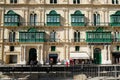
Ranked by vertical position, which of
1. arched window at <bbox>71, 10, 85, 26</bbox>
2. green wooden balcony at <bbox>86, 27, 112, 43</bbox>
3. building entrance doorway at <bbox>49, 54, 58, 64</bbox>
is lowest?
building entrance doorway at <bbox>49, 54, 58, 64</bbox>

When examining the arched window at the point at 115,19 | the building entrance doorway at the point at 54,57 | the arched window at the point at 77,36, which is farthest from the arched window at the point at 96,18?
the building entrance doorway at the point at 54,57

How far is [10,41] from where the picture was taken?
8219cm

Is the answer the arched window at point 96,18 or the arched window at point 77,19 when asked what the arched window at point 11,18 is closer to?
the arched window at point 77,19

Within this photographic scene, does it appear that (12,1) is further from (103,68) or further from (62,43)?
(103,68)

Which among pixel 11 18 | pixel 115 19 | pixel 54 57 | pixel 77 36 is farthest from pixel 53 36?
pixel 115 19

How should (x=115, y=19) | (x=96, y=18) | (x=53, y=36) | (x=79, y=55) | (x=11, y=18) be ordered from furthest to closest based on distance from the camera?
(x=96, y=18) → (x=115, y=19) → (x=53, y=36) → (x=11, y=18) → (x=79, y=55)

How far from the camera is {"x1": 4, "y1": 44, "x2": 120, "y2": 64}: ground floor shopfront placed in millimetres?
80750

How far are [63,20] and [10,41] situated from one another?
45.9 ft

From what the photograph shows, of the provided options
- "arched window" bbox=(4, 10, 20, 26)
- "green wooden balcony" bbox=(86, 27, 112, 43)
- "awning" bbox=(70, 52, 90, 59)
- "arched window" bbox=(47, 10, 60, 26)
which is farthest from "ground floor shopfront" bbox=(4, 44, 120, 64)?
"arched window" bbox=(4, 10, 20, 26)

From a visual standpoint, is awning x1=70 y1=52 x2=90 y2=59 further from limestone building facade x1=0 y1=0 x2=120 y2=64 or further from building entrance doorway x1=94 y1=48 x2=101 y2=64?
building entrance doorway x1=94 y1=48 x2=101 y2=64

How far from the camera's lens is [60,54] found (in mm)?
82375

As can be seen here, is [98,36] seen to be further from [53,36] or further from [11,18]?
[11,18]

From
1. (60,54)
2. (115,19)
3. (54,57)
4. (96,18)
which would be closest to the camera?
(60,54)

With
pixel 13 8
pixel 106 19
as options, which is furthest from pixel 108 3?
pixel 13 8
